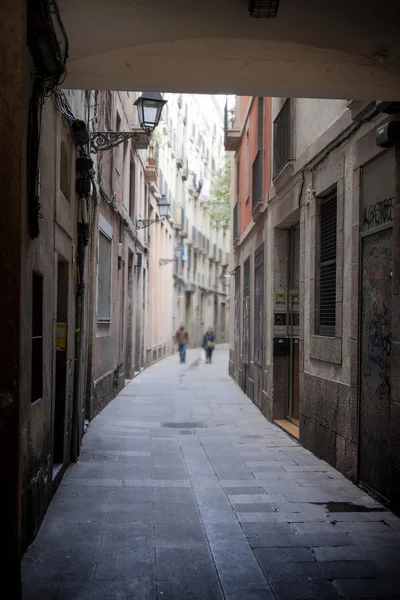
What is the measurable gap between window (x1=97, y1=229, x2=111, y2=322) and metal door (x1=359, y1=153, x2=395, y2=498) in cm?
667

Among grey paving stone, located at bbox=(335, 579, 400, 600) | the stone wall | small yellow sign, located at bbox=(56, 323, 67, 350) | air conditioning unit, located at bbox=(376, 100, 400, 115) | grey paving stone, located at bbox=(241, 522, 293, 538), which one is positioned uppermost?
air conditioning unit, located at bbox=(376, 100, 400, 115)

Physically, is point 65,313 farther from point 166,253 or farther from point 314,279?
point 166,253

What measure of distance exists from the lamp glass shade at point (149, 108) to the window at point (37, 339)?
482 cm

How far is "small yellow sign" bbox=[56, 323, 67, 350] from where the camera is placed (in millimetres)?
7934

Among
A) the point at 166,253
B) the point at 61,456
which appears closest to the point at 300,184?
the point at 61,456

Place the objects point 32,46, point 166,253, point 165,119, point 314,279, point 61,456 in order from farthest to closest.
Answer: point 166,253 < point 165,119 < point 314,279 < point 61,456 < point 32,46

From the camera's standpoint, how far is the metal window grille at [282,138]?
11.3 m

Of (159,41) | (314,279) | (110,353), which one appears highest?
(159,41)

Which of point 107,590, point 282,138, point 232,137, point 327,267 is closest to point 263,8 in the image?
point 107,590

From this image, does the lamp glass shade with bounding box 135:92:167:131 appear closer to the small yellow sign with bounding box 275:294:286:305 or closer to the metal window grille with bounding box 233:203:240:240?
the small yellow sign with bounding box 275:294:286:305

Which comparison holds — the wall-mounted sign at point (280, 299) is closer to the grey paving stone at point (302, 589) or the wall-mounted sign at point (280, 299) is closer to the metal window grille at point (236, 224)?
the metal window grille at point (236, 224)

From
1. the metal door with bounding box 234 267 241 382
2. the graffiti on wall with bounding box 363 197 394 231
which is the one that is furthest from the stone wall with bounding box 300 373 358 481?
the metal door with bounding box 234 267 241 382

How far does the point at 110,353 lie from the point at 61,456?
23.3 ft

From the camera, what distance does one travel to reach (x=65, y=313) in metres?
8.02
